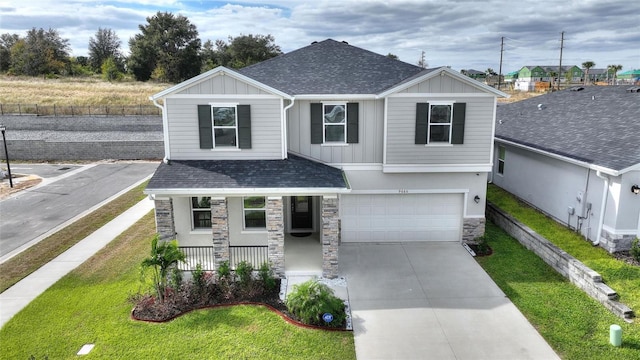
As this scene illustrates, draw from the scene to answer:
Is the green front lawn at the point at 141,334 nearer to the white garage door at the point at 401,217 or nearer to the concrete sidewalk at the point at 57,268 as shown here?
the concrete sidewalk at the point at 57,268

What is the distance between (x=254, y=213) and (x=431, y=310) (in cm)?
629

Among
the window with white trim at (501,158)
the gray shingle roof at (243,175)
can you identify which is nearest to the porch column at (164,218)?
the gray shingle roof at (243,175)

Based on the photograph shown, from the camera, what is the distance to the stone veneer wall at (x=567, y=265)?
9.84m

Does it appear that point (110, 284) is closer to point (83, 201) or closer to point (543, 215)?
point (83, 201)

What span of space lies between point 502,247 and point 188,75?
199 ft

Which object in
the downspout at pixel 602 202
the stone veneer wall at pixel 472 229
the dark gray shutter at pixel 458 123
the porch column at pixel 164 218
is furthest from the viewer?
the stone veneer wall at pixel 472 229

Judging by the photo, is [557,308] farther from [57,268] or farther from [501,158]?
[57,268]

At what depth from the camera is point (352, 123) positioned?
13.9 meters

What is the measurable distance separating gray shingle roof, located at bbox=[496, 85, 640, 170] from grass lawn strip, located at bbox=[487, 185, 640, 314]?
2430mm

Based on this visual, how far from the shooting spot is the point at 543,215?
1541 centimetres

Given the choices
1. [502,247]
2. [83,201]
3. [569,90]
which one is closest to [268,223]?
[502,247]

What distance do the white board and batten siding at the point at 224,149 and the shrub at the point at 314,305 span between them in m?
4.67

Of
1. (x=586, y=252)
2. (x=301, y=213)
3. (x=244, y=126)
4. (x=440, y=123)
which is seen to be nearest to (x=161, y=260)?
(x=244, y=126)

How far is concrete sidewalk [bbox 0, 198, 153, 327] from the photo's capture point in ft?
34.5
